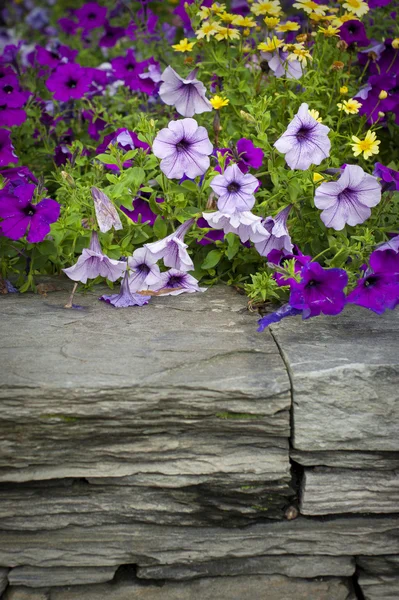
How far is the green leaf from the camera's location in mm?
2238

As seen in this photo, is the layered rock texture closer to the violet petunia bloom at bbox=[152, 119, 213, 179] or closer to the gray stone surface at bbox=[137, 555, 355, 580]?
the gray stone surface at bbox=[137, 555, 355, 580]

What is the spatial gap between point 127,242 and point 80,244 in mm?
166

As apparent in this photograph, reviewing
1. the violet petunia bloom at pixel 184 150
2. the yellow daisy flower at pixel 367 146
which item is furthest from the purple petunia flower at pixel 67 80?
the yellow daisy flower at pixel 367 146

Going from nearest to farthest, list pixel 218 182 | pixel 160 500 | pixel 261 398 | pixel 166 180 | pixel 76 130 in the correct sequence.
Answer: pixel 261 398 → pixel 160 500 → pixel 218 182 → pixel 166 180 → pixel 76 130

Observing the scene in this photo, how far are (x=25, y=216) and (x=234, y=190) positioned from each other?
0.61 m

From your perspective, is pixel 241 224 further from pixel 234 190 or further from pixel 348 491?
pixel 348 491

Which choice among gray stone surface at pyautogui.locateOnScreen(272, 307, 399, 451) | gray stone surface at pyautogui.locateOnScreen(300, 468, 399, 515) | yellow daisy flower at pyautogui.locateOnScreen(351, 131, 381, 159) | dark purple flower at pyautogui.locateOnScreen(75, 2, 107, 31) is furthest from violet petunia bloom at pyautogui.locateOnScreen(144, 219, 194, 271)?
dark purple flower at pyautogui.locateOnScreen(75, 2, 107, 31)

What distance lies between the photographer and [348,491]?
1854 mm

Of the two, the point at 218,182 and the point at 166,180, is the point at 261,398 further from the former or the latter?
the point at 166,180

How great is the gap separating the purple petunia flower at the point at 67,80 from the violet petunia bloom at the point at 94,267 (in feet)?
2.97

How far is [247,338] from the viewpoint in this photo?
191 centimetres

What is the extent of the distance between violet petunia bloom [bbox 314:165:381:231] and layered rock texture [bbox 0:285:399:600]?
0.28 meters

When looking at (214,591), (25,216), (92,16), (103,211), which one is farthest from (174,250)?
(92,16)

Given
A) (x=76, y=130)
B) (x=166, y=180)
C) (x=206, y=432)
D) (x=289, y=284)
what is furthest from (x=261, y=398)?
(x=76, y=130)
